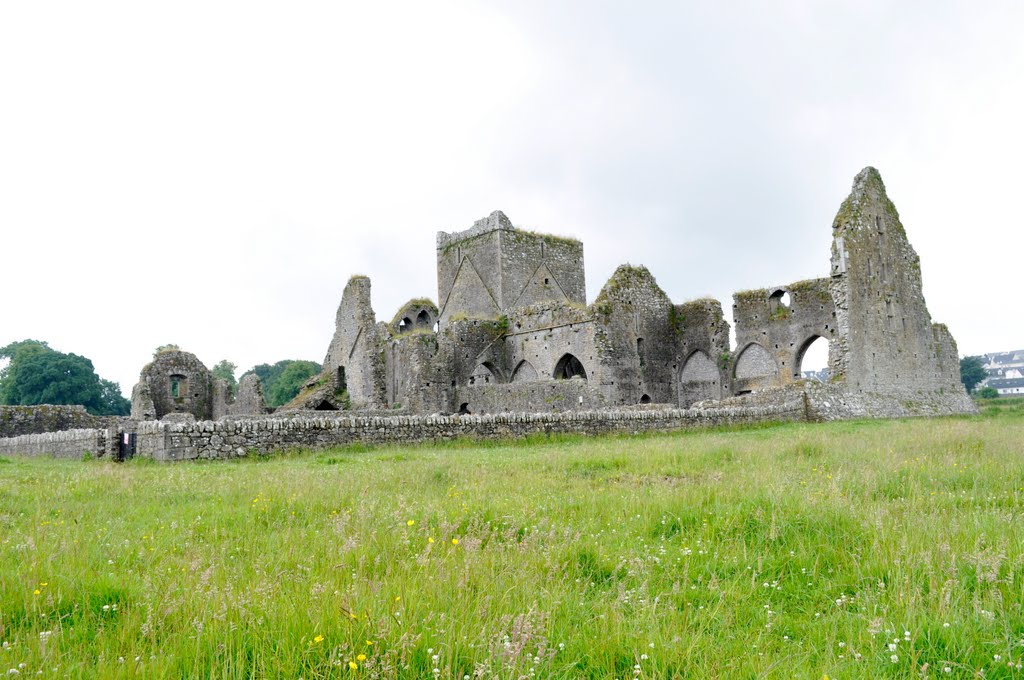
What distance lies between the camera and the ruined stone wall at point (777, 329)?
31719 mm

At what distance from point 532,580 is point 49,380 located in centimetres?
6265

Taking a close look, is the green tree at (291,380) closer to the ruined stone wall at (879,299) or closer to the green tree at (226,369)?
the green tree at (226,369)

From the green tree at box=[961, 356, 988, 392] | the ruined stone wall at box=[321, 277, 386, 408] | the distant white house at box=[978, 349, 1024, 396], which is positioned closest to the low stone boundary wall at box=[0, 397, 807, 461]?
the ruined stone wall at box=[321, 277, 386, 408]

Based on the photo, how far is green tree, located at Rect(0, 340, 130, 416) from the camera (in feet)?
180

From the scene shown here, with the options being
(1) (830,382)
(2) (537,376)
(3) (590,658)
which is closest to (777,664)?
(3) (590,658)

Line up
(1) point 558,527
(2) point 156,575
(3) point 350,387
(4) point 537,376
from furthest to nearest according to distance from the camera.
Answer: (3) point 350,387 → (4) point 537,376 → (1) point 558,527 → (2) point 156,575

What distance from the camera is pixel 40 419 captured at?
24.7m

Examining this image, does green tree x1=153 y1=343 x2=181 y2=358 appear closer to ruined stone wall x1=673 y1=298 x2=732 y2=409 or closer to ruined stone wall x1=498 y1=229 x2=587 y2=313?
ruined stone wall x1=498 y1=229 x2=587 y2=313

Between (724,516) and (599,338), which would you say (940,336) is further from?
(724,516)

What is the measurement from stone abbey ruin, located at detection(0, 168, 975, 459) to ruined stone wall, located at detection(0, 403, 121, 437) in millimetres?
2153

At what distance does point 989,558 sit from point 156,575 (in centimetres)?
511

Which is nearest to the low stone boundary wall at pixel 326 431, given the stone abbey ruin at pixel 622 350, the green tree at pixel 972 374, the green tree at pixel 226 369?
the stone abbey ruin at pixel 622 350

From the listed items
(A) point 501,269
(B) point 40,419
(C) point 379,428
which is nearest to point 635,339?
Result: (A) point 501,269

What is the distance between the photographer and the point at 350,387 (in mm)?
35375
